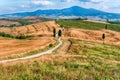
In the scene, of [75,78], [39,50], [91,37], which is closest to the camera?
[75,78]

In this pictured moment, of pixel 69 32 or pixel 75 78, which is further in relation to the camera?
pixel 69 32

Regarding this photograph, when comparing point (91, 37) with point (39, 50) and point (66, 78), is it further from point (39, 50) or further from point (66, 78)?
point (66, 78)

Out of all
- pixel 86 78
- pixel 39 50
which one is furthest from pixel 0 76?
pixel 39 50

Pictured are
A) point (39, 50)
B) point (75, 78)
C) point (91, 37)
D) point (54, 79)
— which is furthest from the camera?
point (91, 37)

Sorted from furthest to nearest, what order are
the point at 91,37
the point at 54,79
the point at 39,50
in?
1. the point at 91,37
2. the point at 39,50
3. the point at 54,79

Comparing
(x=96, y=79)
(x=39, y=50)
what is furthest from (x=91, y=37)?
(x=96, y=79)

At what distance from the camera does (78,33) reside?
199375mm

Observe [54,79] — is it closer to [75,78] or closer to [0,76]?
[75,78]

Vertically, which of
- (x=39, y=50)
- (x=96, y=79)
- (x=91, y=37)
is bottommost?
(x=91, y=37)

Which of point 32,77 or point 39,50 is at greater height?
point 32,77

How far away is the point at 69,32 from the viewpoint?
19838 centimetres

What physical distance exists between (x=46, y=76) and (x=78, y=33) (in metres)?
187

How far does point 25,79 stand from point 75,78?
2209mm

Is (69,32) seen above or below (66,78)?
below
